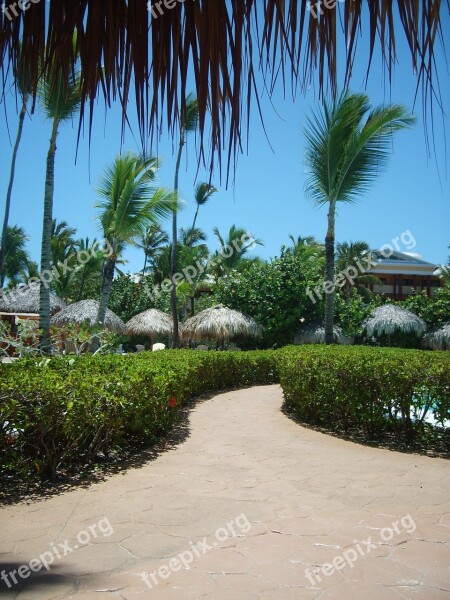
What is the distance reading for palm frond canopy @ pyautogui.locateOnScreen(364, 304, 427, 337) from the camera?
23438 mm

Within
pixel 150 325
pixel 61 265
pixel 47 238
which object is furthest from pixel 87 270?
pixel 47 238

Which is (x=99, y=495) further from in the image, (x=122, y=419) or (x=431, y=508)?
(x=431, y=508)

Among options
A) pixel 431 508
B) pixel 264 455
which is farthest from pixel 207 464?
pixel 431 508

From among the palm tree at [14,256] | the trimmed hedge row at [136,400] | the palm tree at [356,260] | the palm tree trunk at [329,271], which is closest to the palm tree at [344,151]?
the palm tree trunk at [329,271]

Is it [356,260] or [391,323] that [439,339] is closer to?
[391,323]

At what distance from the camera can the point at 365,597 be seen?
2.85 m

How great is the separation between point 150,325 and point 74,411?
74.4 feet

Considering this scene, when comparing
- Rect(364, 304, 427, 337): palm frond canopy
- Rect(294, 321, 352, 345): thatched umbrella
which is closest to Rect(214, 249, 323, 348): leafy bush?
Rect(294, 321, 352, 345): thatched umbrella

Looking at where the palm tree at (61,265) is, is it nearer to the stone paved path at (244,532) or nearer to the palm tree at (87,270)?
the palm tree at (87,270)

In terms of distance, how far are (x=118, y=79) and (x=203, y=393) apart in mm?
12405

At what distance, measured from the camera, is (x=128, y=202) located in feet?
46.0

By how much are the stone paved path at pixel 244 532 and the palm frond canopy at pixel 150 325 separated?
21508 mm

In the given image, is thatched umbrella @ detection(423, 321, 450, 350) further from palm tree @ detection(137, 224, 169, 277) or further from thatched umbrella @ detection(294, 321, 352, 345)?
palm tree @ detection(137, 224, 169, 277)

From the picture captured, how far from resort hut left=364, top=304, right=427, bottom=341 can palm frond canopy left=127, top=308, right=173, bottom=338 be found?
438 inches
